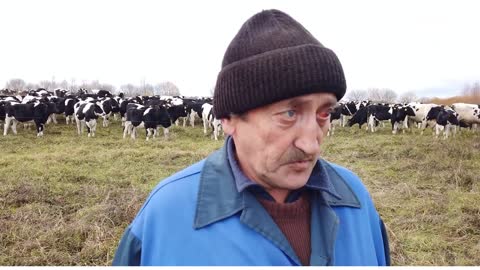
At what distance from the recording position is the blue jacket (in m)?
1.33

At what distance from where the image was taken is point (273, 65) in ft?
4.69

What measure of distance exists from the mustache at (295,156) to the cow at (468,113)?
22.0 metres

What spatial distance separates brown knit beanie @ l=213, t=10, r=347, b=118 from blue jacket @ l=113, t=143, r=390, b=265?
0.28m

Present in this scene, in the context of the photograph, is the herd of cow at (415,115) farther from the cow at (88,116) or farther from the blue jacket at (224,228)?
the blue jacket at (224,228)

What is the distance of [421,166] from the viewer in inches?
389

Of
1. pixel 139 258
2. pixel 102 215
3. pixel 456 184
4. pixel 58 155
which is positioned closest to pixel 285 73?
pixel 139 258

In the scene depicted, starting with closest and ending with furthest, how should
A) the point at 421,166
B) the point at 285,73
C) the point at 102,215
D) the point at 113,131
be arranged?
the point at 285,73 < the point at 102,215 < the point at 421,166 < the point at 113,131

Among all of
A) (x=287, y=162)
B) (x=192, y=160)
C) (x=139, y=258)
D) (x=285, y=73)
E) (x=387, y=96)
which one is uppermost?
(x=285, y=73)

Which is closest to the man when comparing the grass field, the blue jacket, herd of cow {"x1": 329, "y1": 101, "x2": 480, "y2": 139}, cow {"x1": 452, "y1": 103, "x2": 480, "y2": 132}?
the blue jacket

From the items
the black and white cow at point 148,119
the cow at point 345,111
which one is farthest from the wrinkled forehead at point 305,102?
the cow at point 345,111

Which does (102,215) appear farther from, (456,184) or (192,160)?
(456,184)

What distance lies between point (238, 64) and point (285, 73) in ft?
0.60

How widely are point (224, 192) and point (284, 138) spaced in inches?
11.1

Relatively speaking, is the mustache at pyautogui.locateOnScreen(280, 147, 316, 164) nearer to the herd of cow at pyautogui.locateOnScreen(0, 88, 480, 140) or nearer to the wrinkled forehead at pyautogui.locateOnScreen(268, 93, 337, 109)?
the wrinkled forehead at pyautogui.locateOnScreen(268, 93, 337, 109)
